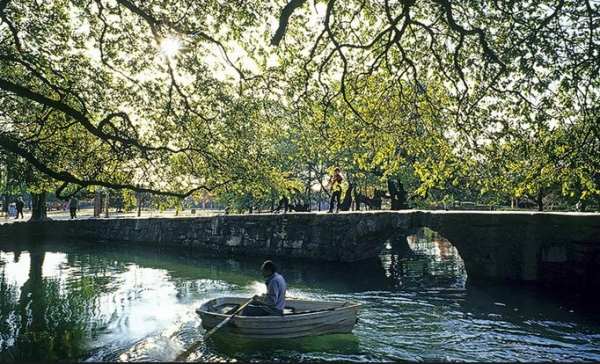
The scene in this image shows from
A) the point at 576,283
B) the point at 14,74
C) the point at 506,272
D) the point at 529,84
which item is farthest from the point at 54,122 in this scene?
the point at 576,283

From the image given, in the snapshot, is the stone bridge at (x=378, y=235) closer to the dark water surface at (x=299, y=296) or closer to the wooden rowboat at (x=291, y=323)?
the dark water surface at (x=299, y=296)

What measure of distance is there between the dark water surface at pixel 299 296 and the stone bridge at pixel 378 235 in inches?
40.7

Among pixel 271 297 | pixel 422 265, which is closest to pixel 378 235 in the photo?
pixel 422 265

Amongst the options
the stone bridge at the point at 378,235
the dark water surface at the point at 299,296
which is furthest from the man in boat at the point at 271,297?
the stone bridge at the point at 378,235

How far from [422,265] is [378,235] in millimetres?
2766

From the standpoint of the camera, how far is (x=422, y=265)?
22.1m

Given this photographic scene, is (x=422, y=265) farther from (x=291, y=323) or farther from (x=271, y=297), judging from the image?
(x=291, y=323)

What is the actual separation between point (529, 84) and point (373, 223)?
37.5ft

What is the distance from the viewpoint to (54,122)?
1503 cm

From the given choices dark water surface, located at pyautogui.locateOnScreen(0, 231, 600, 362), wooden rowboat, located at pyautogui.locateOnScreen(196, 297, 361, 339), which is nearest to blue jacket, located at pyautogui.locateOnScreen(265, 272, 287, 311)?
wooden rowboat, located at pyautogui.locateOnScreen(196, 297, 361, 339)

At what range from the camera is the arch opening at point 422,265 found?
1772 cm

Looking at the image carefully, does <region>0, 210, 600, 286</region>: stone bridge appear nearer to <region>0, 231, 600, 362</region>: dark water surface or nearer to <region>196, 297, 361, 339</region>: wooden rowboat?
<region>0, 231, 600, 362</region>: dark water surface

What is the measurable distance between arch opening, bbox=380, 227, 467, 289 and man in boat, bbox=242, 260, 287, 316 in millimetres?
7637

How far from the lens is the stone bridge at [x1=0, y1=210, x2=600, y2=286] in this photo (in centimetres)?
1541
